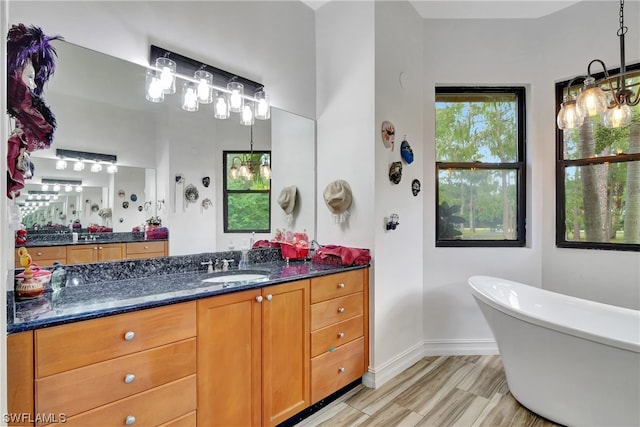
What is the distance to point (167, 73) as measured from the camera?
1832 millimetres

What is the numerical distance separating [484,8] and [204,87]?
8.25ft

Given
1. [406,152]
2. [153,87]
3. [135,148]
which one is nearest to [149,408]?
[135,148]

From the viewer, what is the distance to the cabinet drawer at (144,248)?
180 cm

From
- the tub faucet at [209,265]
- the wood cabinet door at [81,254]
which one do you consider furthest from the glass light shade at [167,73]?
the tub faucet at [209,265]

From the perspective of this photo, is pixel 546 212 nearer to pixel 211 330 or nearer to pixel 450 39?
pixel 450 39

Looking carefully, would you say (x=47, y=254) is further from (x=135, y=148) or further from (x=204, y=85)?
(x=204, y=85)

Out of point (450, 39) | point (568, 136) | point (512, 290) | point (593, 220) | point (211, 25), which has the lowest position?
point (512, 290)

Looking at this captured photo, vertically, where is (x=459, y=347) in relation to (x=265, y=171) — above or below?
below

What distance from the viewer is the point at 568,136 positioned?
2.78 m

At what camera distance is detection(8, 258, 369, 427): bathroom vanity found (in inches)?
42.4

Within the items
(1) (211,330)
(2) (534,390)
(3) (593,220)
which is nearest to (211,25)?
(1) (211,330)

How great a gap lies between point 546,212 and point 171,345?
311 cm

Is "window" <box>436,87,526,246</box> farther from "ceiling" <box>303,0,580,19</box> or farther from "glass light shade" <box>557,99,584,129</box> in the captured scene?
"glass light shade" <box>557,99,584,129</box>

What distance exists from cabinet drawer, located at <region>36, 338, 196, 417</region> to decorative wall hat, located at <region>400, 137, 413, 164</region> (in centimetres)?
202
